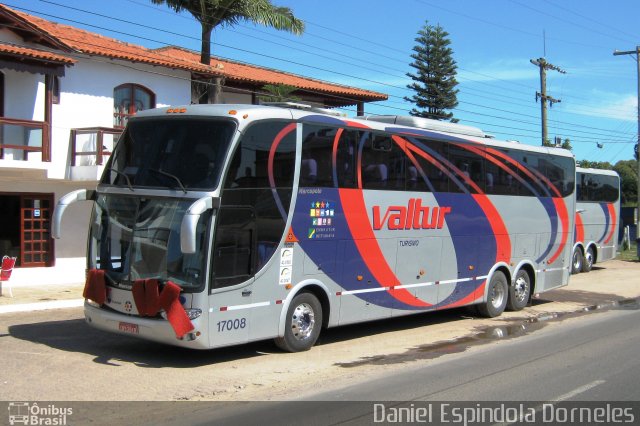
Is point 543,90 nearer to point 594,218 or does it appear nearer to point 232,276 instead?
point 594,218

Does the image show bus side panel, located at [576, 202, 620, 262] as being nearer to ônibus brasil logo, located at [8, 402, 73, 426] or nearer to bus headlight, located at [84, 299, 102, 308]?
bus headlight, located at [84, 299, 102, 308]

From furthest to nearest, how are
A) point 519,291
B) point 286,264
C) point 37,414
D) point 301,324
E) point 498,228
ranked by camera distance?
point 519,291 → point 498,228 → point 301,324 → point 286,264 → point 37,414

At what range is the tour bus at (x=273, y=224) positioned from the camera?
8586 mm

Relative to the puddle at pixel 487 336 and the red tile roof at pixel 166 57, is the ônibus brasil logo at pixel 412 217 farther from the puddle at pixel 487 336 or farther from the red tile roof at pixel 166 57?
the red tile roof at pixel 166 57

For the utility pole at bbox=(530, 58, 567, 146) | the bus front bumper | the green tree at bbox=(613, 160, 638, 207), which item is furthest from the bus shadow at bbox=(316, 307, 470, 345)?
the green tree at bbox=(613, 160, 638, 207)

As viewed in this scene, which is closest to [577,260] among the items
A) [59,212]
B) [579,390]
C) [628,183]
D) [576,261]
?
[576,261]

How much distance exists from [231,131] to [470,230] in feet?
21.0

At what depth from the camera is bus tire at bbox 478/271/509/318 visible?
→ 14172 millimetres

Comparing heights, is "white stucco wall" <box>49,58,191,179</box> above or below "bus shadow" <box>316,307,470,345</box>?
above

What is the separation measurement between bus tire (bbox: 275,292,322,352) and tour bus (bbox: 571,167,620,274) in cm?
1706

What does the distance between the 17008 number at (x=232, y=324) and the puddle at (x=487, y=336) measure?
1582mm

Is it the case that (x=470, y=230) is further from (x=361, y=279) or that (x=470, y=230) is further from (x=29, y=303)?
(x=29, y=303)

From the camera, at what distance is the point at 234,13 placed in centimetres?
2048

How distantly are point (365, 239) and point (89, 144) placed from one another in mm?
11349
